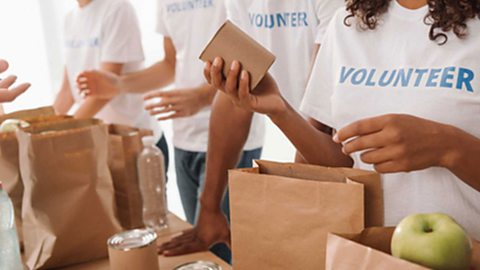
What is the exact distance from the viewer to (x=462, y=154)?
0.90 meters

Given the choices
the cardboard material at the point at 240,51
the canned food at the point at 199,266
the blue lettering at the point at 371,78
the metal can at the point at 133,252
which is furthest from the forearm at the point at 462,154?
the metal can at the point at 133,252

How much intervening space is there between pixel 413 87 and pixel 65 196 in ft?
2.54

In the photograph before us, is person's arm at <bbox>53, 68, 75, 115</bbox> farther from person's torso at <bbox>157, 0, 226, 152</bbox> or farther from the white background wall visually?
the white background wall

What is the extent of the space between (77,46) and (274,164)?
1820 millimetres

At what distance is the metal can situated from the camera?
942 mm

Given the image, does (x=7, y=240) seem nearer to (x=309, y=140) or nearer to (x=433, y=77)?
(x=309, y=140)

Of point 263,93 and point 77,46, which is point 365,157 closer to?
point 263,93

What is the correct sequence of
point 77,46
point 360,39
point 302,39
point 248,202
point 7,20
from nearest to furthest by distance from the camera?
point 248,202
point 360,39
point 302,39
point 77,46
point 7,20

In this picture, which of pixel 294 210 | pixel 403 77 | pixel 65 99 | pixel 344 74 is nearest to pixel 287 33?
pixel 344 74

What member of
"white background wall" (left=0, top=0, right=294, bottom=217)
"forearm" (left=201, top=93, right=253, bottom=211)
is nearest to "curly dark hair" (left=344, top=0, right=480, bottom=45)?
"forearm" (left=201, top=93, right=253, bottom=211)

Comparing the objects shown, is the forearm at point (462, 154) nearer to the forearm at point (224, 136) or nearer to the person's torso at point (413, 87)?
the person's torso at point (413, 87)

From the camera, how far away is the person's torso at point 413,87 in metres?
0.97

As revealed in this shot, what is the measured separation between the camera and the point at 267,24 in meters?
1.55

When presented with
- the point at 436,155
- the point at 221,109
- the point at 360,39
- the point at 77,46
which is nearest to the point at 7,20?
the point at 77,46
